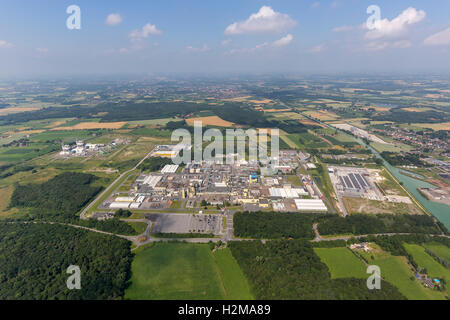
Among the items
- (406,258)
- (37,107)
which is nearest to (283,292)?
(406,258)

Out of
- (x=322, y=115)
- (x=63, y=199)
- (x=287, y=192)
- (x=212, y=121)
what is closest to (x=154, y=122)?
(x=212, y=121)

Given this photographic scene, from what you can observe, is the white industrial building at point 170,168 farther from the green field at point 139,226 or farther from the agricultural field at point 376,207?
the agricultural field at point 376,207

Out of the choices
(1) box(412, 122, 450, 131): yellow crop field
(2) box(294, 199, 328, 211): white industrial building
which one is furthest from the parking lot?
(1) box(412, 122, 450, 131): yellow crop field

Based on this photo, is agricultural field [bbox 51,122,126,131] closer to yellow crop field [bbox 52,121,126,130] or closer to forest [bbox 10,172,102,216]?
yellow crop field [bbox 52,121,126,130]

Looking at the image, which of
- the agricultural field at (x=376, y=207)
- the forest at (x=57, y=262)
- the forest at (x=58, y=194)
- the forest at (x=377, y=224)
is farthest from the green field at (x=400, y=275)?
the forest at (x=58, y=194)

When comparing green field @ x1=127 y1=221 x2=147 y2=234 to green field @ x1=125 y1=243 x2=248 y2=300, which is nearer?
green field @ x1=125 y1=243 x2=248 y2=300
